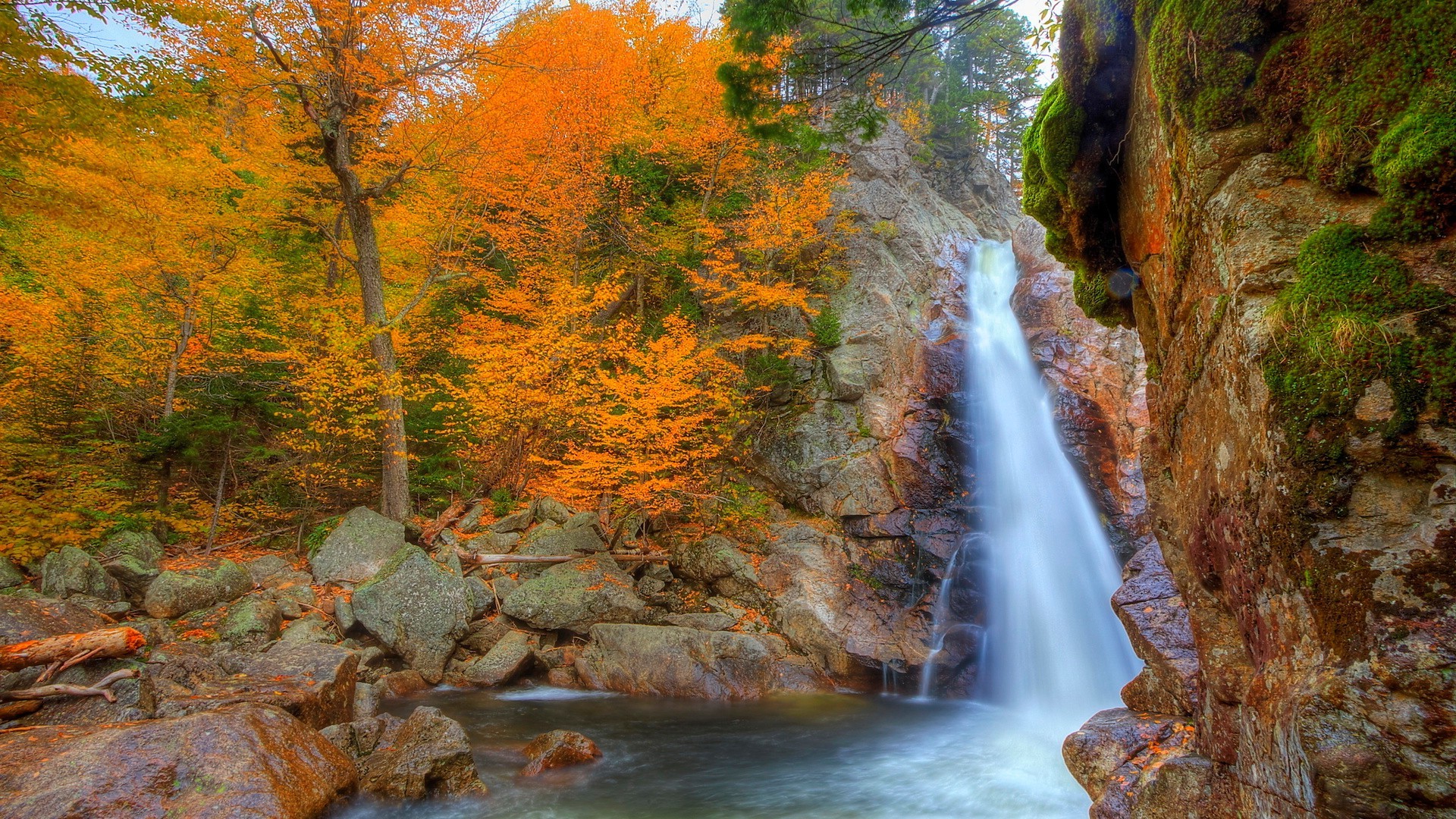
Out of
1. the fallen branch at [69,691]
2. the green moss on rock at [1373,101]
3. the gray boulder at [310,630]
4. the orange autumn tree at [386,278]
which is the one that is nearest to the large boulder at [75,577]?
the orange autumn tree at [386,278]

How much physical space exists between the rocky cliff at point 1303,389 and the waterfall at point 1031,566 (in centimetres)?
580

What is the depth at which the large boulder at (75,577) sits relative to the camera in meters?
8.33

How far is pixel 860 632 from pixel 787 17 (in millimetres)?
8985

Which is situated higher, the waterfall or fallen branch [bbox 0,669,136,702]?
the waterfall

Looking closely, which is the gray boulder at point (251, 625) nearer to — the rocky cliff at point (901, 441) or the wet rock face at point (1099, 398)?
Answer: the rocky cliff at point (901, 441)

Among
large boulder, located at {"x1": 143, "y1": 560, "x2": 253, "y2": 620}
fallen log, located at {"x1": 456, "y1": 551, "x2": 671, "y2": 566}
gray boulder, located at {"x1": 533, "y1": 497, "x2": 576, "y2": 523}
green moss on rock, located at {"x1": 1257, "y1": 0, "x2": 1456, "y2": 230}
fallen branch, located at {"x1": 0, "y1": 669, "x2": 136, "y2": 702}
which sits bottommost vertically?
fallen branch, located at {"x1": 0, "y1": 669, "x2": 136, "y2": 702}

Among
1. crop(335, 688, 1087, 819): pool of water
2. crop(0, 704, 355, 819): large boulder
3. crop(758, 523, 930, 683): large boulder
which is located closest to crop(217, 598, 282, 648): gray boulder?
crop(335, 688, 1087, 819): pool of water

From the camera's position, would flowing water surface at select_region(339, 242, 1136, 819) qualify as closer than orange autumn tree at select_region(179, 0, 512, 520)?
Yes

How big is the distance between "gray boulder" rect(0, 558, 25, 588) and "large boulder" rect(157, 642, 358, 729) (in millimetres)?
4062

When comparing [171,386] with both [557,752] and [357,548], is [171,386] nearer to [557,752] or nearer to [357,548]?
[357,548]

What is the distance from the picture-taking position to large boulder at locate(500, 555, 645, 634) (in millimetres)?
10625

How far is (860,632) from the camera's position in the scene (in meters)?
10.6

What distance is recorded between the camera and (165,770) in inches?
173

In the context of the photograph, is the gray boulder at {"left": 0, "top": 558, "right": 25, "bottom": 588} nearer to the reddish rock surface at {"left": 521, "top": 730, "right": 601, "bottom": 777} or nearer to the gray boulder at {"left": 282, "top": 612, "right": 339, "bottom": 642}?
the gray boulder at {"left": 282, "top": 612, "right": 339, "bottom": 642}
